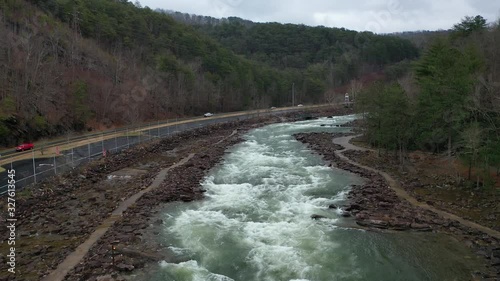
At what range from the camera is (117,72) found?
74.3 meters

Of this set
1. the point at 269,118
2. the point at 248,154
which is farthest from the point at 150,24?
the point at 248,154

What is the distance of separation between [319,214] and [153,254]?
35.2 feet

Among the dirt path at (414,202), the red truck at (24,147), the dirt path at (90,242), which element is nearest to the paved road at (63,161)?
the red truck at (24,147)

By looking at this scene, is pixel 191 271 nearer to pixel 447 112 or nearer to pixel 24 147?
pixel 447 112

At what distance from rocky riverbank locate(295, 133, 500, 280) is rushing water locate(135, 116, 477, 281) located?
2.57ft

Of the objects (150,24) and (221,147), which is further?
(150,24)

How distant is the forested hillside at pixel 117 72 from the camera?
4856 centimetres

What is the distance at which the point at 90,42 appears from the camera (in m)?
81.8

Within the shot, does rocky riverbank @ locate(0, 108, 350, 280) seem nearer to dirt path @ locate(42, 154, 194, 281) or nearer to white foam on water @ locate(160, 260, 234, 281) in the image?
dirt path @ locate(42, 154, 194, 281)

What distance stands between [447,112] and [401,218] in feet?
43.1

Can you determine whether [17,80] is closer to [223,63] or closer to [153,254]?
[153,254]

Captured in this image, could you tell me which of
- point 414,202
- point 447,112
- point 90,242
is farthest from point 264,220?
point 447,112

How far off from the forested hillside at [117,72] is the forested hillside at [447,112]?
37564 mm

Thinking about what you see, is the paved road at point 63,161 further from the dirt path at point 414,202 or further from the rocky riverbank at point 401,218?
the dirt path at point 414,202
